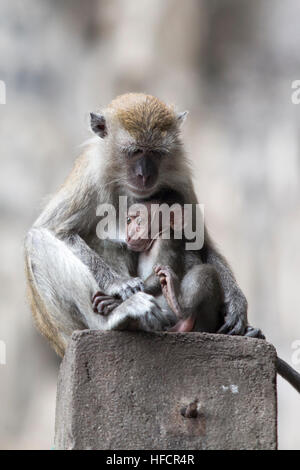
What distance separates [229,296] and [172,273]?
0.66 meters

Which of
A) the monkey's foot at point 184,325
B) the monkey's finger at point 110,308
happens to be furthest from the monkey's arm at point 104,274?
the monkey's foot at point 184,325

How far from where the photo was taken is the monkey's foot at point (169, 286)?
5395mm

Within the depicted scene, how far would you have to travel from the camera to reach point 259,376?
5.16 metres

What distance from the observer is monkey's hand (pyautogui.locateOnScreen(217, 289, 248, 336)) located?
572 cm

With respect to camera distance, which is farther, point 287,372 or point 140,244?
point 287,372

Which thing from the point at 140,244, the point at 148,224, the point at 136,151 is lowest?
the point at 140,244

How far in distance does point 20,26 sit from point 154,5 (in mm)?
2296

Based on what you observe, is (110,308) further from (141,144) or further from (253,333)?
(141,144)

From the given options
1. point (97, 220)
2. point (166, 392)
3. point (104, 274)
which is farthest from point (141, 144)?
point (166, 392)

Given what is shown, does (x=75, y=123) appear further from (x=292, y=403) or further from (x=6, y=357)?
(x=292, y=403)

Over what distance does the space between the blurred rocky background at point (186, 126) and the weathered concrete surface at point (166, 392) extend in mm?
7781

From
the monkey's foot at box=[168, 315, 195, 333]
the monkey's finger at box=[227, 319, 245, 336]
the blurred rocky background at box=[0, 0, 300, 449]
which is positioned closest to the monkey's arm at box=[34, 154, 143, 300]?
the monkey's foot at box=[168, 315, 195, 333]

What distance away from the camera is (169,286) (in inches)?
213

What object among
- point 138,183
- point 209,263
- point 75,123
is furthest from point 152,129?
point 75,123
